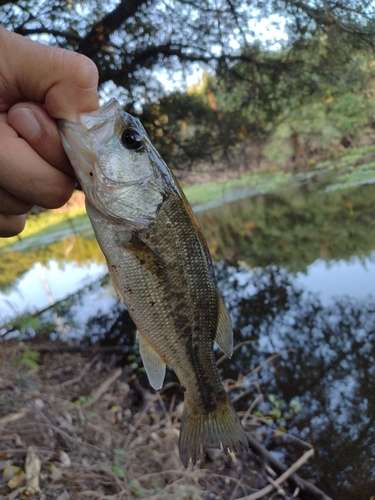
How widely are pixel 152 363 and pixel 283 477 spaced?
7.80ft

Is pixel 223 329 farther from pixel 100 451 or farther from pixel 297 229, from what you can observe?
pixel 297 229

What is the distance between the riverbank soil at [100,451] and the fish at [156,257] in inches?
26.6

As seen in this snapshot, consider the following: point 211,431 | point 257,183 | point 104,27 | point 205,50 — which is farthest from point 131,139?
point 257,183

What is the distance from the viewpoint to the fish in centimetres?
146

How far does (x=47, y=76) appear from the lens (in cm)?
128

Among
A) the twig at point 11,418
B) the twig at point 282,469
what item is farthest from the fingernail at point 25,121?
the twig at point 282,469

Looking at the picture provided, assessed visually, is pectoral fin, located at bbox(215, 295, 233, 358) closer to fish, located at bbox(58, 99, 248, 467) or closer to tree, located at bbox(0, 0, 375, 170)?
fish, located at bbox(58, 99, 248, 467)

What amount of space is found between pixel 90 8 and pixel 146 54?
108 centimetres

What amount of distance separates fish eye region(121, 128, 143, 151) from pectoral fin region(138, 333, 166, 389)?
0.78m

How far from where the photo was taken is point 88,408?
12.9 ft

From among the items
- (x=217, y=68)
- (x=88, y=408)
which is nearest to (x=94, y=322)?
(x=88, y=408)

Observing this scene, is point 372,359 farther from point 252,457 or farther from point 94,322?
point 94,322

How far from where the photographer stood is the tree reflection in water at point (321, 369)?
135 inches

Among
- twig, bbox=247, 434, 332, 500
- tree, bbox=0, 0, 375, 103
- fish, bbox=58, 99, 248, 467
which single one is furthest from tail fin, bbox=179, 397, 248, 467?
tree, bbox=0, 0, 375, 103
